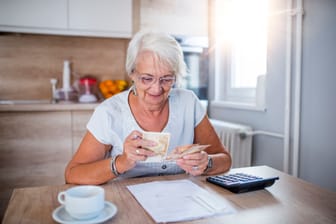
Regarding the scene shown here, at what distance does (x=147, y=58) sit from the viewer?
1.22 meters

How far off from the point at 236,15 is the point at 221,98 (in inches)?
28.5

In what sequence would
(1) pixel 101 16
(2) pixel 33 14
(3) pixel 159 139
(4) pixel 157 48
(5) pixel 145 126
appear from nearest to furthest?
(3) pixel 159 139, (4) pixel 157 48, (5) pixel 145 126, (2) pixel 33 14, (1) pixel 101 16

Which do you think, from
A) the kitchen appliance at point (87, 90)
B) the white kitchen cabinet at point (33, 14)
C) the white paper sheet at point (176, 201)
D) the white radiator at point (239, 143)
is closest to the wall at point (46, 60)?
the kitchen appliance at point (87, 90)

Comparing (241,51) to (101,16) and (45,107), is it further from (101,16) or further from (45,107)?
(45,107)

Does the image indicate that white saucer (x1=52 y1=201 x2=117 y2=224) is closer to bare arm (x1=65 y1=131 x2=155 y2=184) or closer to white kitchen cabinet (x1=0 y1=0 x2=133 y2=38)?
bare arm (x1=65 y1=131 x2=155 y2=184)

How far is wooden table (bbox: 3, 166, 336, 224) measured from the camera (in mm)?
773

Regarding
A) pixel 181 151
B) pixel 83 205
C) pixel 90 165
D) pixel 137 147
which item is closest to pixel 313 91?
pixel 181 151

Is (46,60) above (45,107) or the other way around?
above

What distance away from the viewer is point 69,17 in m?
2.35

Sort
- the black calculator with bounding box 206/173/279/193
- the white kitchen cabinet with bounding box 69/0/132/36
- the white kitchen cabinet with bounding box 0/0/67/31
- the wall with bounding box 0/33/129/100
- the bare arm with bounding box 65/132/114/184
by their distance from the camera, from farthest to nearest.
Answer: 1. the wall with bounding box 0/33/129/100
2. the white kitchen cabinet with bounding box 69/0/132/36
3. the white kitchen cabinet with bounding box 0/0/67/31
4. the bare arm with bounding box 65/132/114/184
5. the black calculator with bounding box 206/173/279/193

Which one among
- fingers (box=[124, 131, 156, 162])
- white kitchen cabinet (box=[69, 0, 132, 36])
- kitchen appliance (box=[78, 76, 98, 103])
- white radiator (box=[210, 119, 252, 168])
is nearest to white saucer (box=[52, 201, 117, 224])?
fingers (box=[124, 131, 156, 162])

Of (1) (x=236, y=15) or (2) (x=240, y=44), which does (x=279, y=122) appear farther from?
(1) (x=236, y=15)

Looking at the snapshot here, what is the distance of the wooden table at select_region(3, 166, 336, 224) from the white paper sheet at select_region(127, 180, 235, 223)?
2cm

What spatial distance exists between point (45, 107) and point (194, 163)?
153cm
